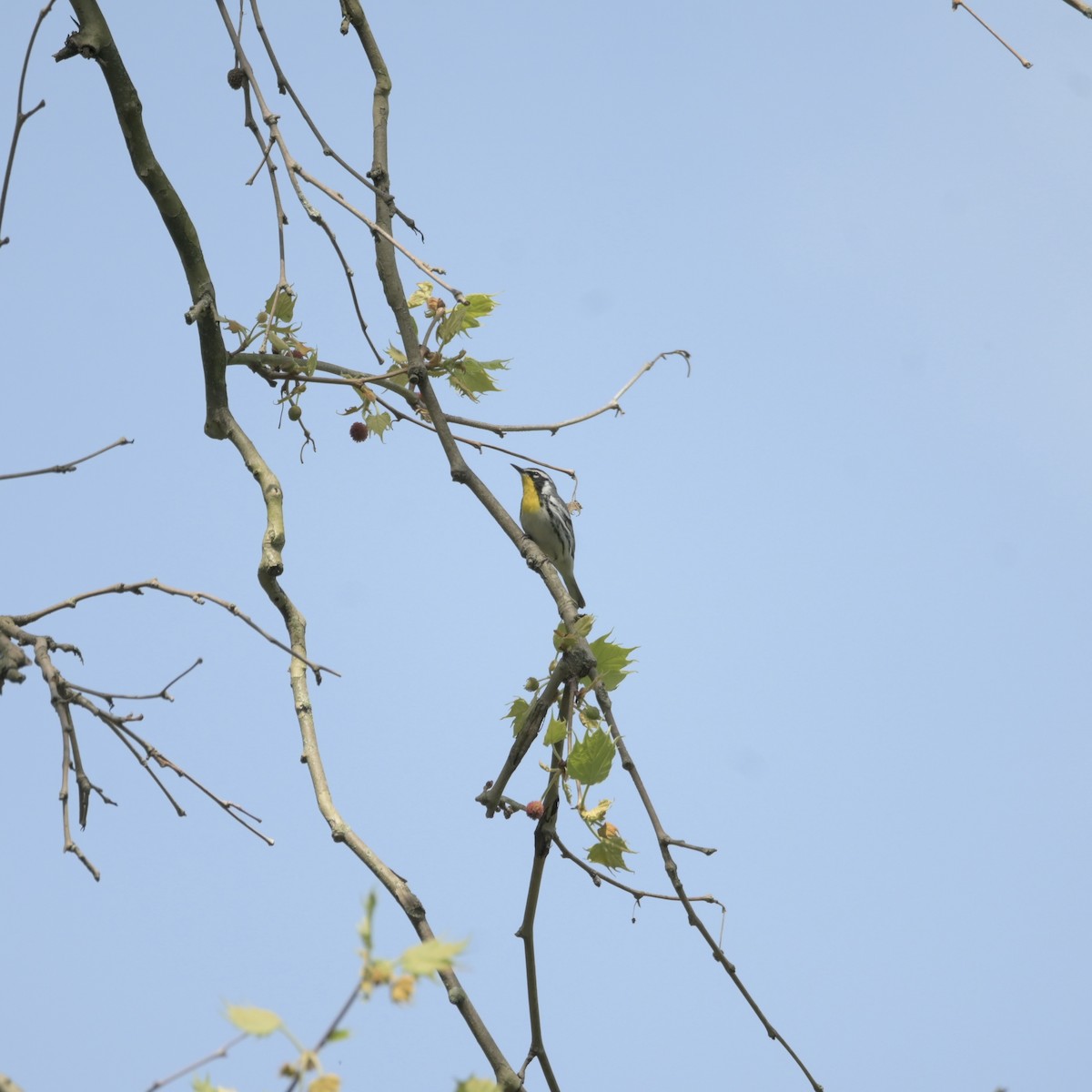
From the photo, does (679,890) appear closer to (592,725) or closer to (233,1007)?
(592,725)

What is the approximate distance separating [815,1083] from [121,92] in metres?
2.25

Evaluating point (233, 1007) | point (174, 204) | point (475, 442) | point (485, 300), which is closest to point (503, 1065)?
point (233, 1007)

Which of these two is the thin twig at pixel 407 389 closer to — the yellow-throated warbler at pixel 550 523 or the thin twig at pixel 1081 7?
the thin twig at pixel 1081 7

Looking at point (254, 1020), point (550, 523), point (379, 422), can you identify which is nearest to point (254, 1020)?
point (254, 1020)

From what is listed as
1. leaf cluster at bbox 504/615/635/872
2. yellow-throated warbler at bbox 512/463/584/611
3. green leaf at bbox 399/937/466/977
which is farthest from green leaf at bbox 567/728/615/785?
yellow-throated warbler at bbox 512/463/584/611

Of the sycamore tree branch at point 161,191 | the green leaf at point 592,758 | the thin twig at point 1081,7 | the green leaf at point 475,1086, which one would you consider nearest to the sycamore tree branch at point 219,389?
the sycamore tree branch at point 161,191

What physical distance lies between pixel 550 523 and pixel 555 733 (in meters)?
3.85

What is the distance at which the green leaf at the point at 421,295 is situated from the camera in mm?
2771

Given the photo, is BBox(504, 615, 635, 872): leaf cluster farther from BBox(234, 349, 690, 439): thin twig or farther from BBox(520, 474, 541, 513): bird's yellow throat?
BBox(520, 474, 541, 513): bird's yellow throat

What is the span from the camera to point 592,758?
2.17m

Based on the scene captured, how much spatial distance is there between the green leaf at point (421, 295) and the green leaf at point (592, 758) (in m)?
→ 1.09

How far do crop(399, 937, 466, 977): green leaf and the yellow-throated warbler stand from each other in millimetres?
4991

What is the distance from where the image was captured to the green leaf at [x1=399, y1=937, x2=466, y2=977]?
3.19ft

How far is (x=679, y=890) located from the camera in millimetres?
1880
